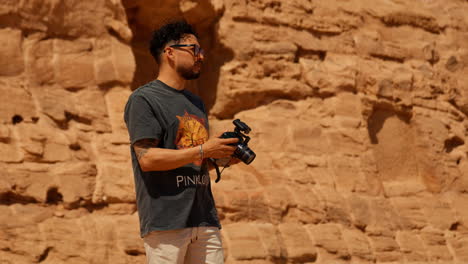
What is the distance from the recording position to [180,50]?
312 centimetres

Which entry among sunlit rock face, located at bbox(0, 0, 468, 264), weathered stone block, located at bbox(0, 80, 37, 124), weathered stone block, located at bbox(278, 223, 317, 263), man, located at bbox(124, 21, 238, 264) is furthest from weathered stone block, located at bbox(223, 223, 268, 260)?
man, located at bbox(124, 21, 238, 264)

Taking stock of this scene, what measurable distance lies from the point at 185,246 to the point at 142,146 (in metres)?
0.48

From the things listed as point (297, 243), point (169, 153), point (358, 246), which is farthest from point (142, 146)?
point (358, 246)

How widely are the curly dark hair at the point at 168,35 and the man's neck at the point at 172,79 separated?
10cm

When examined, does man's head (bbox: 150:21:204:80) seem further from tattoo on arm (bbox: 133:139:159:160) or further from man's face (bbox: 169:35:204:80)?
tattoo on arm (bbox: 133:139:159:160)

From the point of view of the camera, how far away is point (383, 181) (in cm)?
720

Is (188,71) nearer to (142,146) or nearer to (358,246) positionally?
(142,146)

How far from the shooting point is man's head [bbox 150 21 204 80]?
3105mm

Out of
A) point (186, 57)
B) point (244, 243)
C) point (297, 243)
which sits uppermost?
point (186, 57)

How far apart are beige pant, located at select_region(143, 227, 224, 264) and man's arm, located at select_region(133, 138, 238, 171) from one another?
0.97 ft

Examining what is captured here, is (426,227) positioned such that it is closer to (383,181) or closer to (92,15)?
(383,181)

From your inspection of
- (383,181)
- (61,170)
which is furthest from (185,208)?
(383,181)

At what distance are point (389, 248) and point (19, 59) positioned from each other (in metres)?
3.84

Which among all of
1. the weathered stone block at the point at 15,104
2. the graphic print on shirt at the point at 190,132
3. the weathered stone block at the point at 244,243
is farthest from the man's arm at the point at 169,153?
the weathered stone block at the point at 15,104
